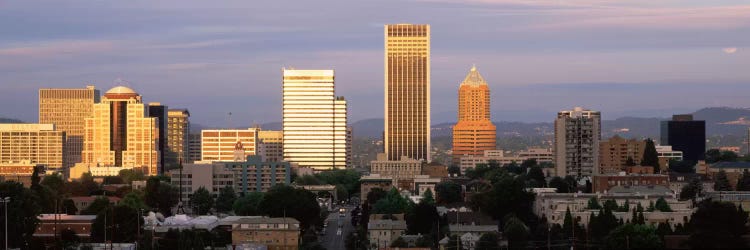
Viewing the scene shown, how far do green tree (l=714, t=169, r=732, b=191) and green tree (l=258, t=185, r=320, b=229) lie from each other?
4332 centimetres

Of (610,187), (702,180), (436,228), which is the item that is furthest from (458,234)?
(702,180)

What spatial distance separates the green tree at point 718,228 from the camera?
94750 millimetres

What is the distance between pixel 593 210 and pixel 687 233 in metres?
22.9

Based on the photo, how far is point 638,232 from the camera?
351ft

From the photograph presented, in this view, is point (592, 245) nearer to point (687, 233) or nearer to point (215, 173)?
point (687, 233)

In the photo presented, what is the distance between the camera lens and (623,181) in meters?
170

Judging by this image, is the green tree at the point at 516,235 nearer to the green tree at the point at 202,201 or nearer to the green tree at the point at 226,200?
the green tree at the point at 202,201

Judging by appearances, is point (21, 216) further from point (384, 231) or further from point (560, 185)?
point (560, 185)

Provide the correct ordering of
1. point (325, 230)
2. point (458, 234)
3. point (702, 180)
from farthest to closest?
point (702, 180) → point (325, 230) → point (458, 234)

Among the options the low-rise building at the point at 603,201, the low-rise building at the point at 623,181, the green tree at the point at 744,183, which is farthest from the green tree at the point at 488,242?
the green tree at the point at 744,183

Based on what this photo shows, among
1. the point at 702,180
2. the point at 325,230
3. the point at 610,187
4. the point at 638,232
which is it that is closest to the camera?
the point at 638,232

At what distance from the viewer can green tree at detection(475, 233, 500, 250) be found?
116 metres

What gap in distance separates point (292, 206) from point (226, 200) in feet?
107

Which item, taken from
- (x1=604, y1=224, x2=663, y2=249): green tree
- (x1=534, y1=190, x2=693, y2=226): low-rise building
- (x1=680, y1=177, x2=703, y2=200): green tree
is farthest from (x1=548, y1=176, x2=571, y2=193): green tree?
(x1=604, y1=224, x2=663, y2=249): green tree
